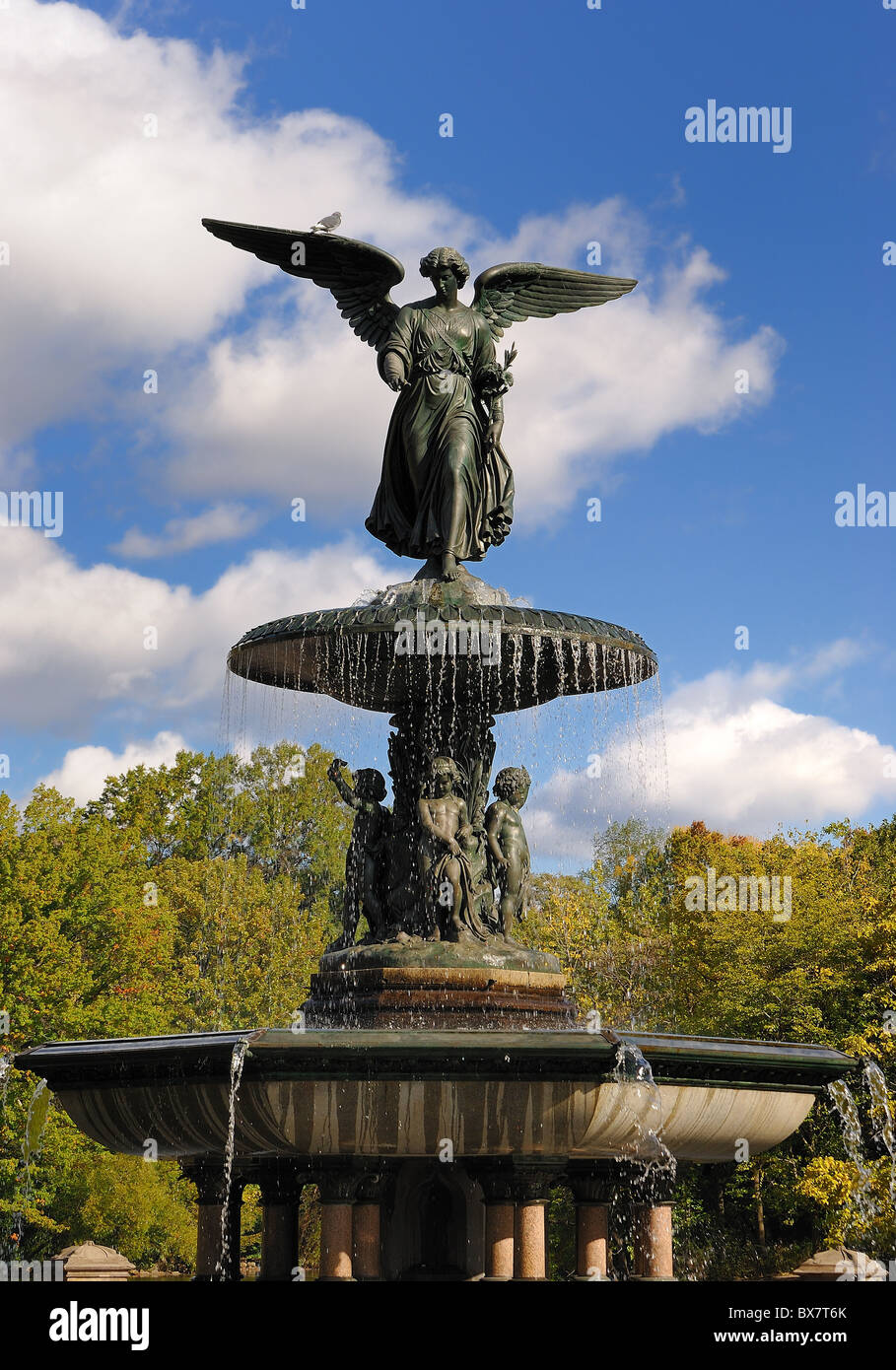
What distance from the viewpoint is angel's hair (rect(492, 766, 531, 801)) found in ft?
42.3

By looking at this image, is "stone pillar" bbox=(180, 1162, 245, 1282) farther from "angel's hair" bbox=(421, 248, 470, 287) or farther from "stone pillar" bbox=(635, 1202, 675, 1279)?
"angel's hair" bbox=(421, 248, 470, 287)

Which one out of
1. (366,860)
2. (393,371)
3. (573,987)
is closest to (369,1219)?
(366,860)

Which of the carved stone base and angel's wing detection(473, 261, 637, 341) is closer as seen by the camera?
the carved stone base

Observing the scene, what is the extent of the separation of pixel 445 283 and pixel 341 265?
92 centimetres

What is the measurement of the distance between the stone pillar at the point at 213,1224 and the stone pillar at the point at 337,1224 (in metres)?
1.67

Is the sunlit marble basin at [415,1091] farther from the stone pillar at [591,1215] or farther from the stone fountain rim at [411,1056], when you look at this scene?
the stone pillar at [591,1215]

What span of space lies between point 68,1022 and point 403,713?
1969cm

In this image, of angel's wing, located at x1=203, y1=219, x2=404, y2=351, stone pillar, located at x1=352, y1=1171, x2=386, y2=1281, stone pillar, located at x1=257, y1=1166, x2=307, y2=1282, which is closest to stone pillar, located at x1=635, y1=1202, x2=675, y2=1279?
stone pillar, located at x1=352, y1=1171, x2=386, y2=1281

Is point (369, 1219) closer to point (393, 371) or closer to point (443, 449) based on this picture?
point (443, 449)

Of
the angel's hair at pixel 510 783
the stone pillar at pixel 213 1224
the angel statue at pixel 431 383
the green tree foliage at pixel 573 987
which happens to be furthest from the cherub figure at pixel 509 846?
the green tree foliage at pixel 573 987

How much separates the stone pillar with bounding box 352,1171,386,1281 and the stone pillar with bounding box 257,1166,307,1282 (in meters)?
1.41

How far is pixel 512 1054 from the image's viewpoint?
379 inches

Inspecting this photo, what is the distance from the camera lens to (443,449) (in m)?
13.4
